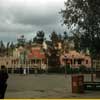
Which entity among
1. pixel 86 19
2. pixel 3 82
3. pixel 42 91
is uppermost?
pixel 86 19

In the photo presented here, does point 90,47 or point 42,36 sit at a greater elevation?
point 42,36

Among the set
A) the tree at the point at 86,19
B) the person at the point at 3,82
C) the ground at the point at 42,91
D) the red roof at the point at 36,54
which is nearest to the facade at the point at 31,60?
the red roof at the point at 36,54

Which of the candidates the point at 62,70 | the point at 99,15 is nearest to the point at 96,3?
the point at 99,15

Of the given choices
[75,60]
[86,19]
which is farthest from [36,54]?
[86,19]

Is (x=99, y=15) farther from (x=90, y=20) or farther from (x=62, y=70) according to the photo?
(x=62, y=70)

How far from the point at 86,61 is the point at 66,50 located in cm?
808

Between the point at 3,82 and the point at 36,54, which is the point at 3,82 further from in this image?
the point at 36,54

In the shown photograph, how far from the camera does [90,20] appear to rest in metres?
34.5

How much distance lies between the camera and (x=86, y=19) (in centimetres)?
3500

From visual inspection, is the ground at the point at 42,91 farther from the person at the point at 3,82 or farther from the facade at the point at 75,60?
the facade at the point at 75,60

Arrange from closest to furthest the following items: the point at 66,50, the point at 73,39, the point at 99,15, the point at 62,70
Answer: the point at 99,15 < the point at 73,39 < the point at 62,70 < the point at 66,50

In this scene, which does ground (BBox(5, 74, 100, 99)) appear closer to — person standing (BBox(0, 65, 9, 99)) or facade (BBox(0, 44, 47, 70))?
person standing (BBox(0, 65, 9, 99))

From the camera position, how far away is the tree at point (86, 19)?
34.2m

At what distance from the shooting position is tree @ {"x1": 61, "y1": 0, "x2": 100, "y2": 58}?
A: 112 ft
